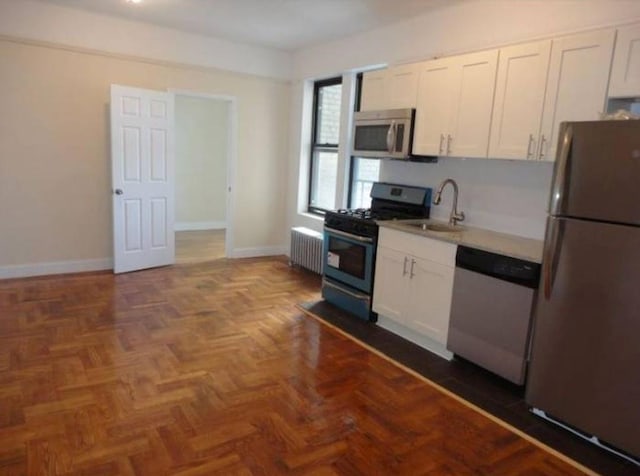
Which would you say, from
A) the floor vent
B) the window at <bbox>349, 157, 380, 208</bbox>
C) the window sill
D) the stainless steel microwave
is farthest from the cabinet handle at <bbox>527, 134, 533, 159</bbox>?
the window sill

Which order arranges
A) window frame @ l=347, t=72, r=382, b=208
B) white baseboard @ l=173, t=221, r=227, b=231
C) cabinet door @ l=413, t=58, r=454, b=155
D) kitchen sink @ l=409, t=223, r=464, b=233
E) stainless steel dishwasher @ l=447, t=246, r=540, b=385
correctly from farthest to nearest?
1. white baseboard @ l=173, t=221, r=227, b=231
2. window frame @ l=347, t=72, r=382, b=208
3. kitchen sink @ l=409, t=223, r=464, b=233
4. cabinet door @ l=413, t=58, r=454, b=155
5. stainless steel dishwasher @ l=447, t=246, r=540, b=385

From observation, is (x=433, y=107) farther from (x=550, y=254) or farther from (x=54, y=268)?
(x=54, y=268)

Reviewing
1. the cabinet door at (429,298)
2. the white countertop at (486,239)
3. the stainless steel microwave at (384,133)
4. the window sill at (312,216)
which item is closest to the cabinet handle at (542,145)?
the white countertop at (486,239)

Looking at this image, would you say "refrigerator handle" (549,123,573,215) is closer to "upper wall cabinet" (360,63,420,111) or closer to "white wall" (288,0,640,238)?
"white wall" (288,0,640,238)

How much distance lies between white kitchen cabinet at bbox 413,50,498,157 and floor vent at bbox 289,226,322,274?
187 cm

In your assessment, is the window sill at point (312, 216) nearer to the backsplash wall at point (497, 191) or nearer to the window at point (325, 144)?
the window at point (325, 144)

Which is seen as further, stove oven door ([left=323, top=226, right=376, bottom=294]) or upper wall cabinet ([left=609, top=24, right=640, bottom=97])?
stove oven door ([left=323, top=226, right=376, bottom=294])

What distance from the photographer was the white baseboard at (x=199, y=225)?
7801 mm

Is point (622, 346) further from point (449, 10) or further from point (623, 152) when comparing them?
point (449, 10)

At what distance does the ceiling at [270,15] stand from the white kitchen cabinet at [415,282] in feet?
6.41

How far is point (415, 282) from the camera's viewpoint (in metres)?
3.48

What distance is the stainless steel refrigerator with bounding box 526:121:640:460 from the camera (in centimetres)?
219

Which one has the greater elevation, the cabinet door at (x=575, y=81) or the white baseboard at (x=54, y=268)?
the cabinet door at (x=575, y=81)

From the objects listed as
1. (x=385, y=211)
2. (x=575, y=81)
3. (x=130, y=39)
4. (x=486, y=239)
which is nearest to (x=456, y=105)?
(x=575, y=81)
